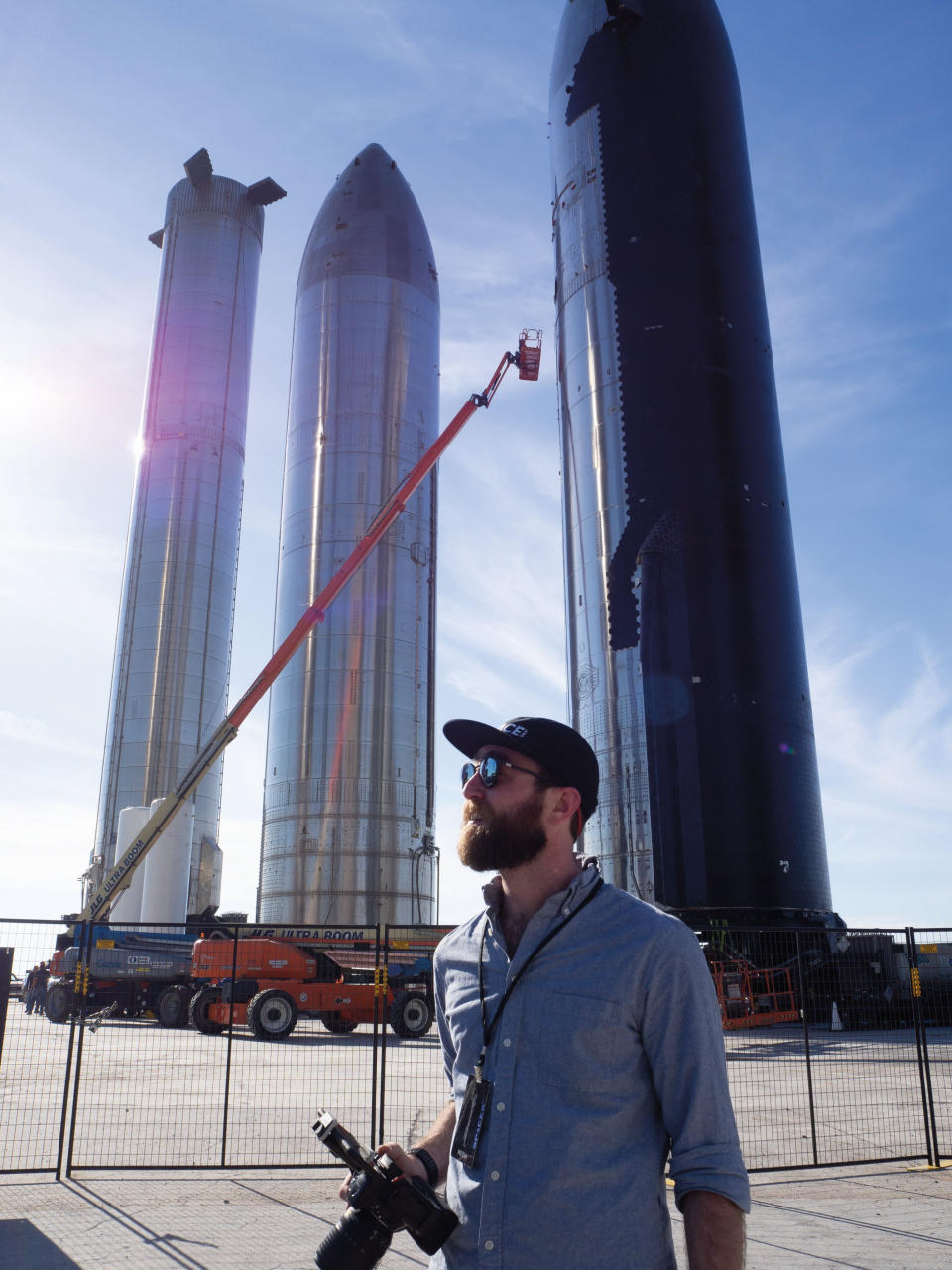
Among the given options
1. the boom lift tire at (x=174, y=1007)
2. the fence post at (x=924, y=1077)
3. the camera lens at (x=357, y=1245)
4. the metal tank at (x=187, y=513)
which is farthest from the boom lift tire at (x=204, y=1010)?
the camera lens at (x=357, y=1245)

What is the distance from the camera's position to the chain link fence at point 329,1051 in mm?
8570

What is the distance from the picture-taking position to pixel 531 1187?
89.7 inches

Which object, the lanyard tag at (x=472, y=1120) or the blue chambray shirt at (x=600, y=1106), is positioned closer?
the blue chambray shirt at (x=600, y=1106)

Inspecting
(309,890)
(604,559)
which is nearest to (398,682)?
(309,890)

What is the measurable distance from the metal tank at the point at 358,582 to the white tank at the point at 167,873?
306 cm

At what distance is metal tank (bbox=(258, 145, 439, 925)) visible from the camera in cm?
3156

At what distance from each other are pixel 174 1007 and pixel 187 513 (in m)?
24.2

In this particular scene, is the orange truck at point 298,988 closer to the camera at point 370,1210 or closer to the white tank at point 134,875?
the white tank at point 134,875

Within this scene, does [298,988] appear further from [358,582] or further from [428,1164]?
[428,1164]

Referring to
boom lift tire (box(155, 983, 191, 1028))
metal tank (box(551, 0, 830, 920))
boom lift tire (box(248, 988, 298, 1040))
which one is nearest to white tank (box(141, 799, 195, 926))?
boom lift tire (box(155, 983, 191, 1028))

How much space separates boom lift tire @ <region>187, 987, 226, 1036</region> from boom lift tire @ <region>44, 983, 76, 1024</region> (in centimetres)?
640

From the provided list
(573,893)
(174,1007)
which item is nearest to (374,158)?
(174,1007)

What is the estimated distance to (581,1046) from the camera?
7.78 feet

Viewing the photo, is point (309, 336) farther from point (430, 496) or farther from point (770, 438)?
point (770, 438)
